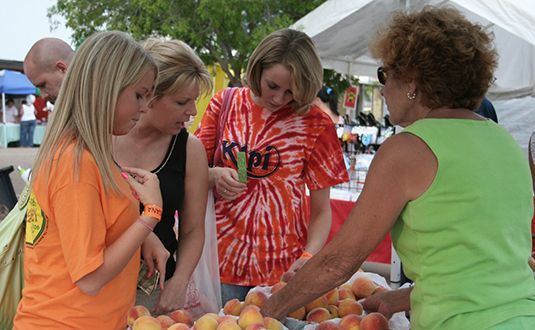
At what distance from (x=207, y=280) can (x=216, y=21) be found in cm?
985

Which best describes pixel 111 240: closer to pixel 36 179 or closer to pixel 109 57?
pixel 36 179

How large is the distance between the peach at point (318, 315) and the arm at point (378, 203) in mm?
286

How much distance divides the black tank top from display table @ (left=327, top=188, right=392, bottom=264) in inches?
117

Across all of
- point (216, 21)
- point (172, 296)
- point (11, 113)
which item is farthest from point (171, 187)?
point (11, 113)

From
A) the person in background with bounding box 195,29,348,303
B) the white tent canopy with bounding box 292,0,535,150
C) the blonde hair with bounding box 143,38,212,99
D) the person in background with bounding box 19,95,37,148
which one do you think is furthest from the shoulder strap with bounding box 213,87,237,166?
the person in background with bounding box 19,95,37,148

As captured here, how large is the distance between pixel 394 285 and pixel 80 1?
1228 cm

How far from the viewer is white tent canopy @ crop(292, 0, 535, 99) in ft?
12.6

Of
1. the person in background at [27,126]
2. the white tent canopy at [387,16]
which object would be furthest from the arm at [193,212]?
the person in background at [27,126]

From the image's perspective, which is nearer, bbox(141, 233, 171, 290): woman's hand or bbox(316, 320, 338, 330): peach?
bbox(316, 320, 338, 330): peach

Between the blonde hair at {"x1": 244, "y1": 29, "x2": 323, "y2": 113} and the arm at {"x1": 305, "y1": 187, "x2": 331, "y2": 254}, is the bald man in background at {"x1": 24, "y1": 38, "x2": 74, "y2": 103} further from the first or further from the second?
the arm at {"x1": 305, "y1": 187, "x2": 331, "y2": 254}

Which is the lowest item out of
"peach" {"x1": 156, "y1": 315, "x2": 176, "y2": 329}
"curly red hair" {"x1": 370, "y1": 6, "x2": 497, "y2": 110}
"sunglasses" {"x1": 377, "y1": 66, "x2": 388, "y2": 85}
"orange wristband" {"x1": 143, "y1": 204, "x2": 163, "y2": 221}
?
"peach" {"x1": 156, "y1": 315, "x2": 176, "y2": 329}

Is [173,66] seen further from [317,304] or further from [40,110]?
[40,110]

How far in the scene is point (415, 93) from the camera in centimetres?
151

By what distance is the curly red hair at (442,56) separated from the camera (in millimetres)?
1439
